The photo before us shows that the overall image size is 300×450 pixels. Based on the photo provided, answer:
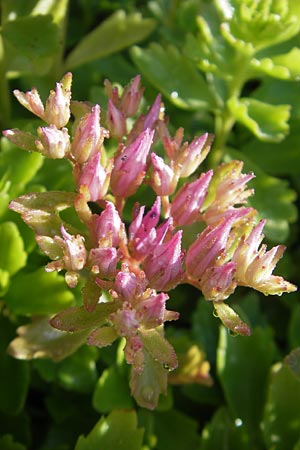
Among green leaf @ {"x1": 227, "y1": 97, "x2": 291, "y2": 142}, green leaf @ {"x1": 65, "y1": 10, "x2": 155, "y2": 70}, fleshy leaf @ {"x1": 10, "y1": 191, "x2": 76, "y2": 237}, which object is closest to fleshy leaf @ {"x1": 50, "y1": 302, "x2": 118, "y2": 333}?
fleshy leaf @ {"x1": 10, "y1": 191, "x2": 76, "y2": 237}

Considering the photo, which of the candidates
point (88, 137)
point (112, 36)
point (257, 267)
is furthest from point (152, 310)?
point (112, 36)

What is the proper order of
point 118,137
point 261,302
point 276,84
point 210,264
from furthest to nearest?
point 261,302, point 276,84, point 118,137, point 210,264

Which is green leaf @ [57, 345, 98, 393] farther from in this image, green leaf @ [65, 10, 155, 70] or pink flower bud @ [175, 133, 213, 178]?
green leaf @ [65, 10, 155, 70]

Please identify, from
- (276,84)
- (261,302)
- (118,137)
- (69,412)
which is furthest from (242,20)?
(69,412)

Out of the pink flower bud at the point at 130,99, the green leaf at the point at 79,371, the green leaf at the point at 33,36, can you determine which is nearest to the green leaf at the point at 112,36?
the green leaf at the point at 33,36

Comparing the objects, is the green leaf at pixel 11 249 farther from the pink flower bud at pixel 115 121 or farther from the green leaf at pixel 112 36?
the green leaf at pixel 112 36

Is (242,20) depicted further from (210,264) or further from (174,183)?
(210,264)

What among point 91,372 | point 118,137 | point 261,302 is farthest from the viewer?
point 261,302

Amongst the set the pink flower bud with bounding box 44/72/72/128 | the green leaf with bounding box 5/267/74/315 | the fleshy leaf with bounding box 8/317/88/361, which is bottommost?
the fleshy leaf with bounding box 8/317/88/361
